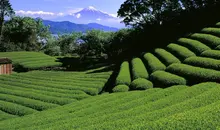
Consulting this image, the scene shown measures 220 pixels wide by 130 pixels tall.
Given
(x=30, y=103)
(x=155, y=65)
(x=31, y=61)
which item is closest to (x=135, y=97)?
(x=30, y=103)

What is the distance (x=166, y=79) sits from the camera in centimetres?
2309

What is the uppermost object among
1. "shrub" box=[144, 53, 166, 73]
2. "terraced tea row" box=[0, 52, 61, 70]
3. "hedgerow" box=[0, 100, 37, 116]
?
"shrub" box=[144, 53, 166, 73]

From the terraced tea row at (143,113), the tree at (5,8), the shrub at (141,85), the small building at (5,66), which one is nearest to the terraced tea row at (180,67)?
the shrub at (141,85)

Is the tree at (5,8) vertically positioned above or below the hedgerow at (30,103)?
above

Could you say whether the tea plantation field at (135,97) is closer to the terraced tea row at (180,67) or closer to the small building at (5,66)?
the terraced tea row at (180,67)

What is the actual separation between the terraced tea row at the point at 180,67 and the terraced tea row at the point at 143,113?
1939 mm

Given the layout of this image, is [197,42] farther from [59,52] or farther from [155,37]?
[59,52]

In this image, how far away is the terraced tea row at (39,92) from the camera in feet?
69.7

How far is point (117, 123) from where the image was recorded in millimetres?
12672

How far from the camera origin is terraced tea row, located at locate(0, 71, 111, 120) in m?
21.2

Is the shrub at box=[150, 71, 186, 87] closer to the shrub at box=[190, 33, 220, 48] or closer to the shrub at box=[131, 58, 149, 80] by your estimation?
the shrub at box=[131, 58, 149, 80]

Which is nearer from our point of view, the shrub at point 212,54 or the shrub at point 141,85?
the shrub at point 141,85

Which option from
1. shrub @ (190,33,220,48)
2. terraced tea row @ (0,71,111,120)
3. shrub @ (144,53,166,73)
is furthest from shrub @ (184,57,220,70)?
terraced tea row @ (0,71,111,120)

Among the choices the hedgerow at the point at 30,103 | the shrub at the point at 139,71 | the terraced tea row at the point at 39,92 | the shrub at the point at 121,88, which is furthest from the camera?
the shrub at the point at 139,71
